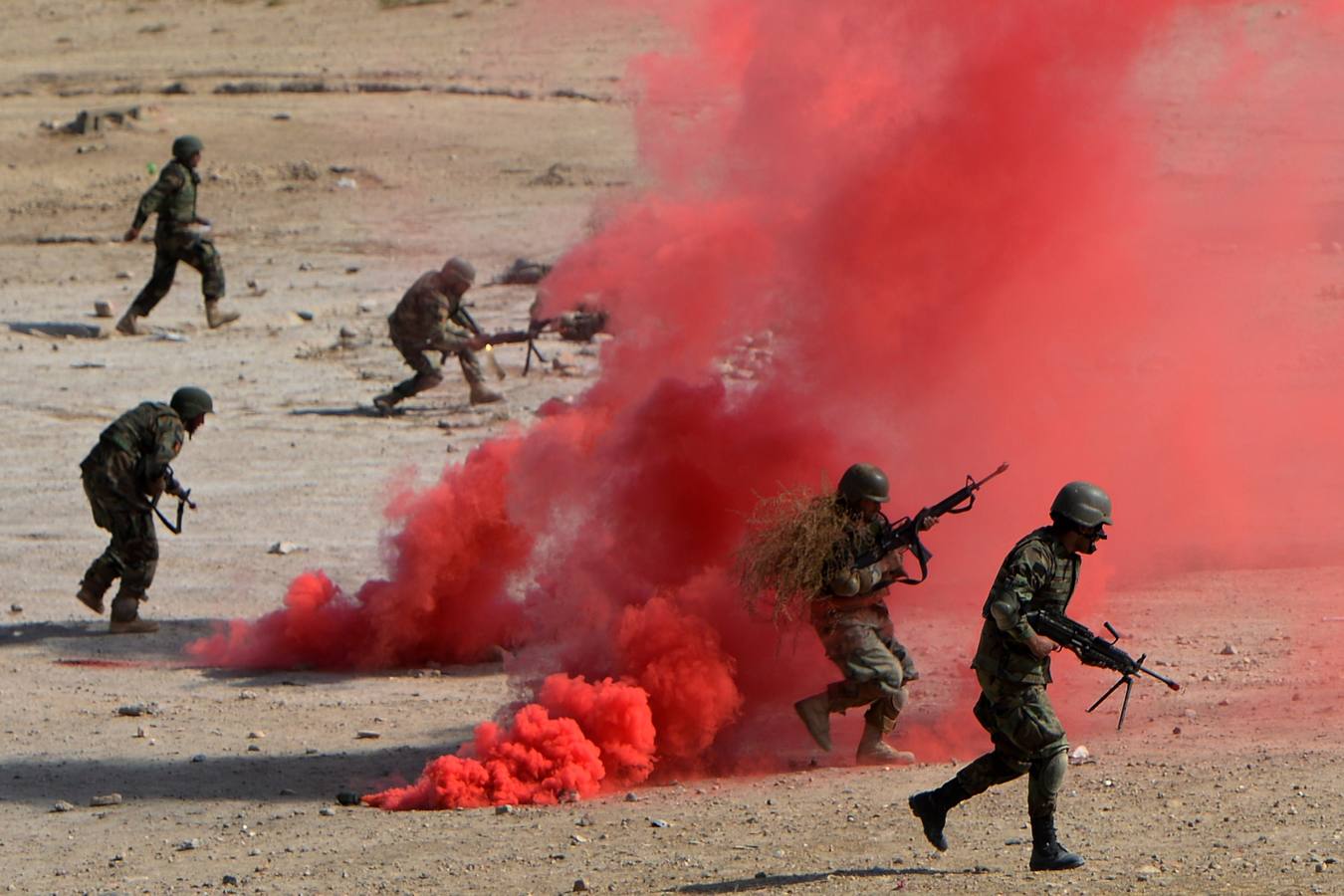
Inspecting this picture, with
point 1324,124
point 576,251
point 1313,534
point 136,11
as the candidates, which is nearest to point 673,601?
point 576,251

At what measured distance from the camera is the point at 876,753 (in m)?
9.93

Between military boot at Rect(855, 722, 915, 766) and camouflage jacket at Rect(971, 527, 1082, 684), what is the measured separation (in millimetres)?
1995

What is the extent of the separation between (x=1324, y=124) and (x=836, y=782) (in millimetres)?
19954

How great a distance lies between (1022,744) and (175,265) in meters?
16.2

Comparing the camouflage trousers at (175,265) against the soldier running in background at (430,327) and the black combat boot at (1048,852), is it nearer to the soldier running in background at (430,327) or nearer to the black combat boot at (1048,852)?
the soldier running in background at (430,327)

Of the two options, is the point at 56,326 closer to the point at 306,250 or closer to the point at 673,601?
the point at 306,250


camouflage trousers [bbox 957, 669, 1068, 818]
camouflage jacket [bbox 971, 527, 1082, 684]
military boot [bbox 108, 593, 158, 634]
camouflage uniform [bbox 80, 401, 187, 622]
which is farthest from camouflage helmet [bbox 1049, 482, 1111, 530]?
military boot [bbox 108, 593, 158, 634]

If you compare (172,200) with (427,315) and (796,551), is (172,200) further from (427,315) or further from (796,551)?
(796,551)

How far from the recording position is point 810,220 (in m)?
11.8

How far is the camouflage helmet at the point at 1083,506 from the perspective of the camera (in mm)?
7809

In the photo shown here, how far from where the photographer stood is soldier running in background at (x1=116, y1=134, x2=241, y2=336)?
2173cm

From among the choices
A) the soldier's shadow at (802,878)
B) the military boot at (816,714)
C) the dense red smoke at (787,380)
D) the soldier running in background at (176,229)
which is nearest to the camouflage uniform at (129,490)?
the dense red smoke at (787,380)

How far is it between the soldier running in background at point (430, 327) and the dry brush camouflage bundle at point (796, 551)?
9656 millimetres

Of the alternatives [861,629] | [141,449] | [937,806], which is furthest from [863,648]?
[141,449]
